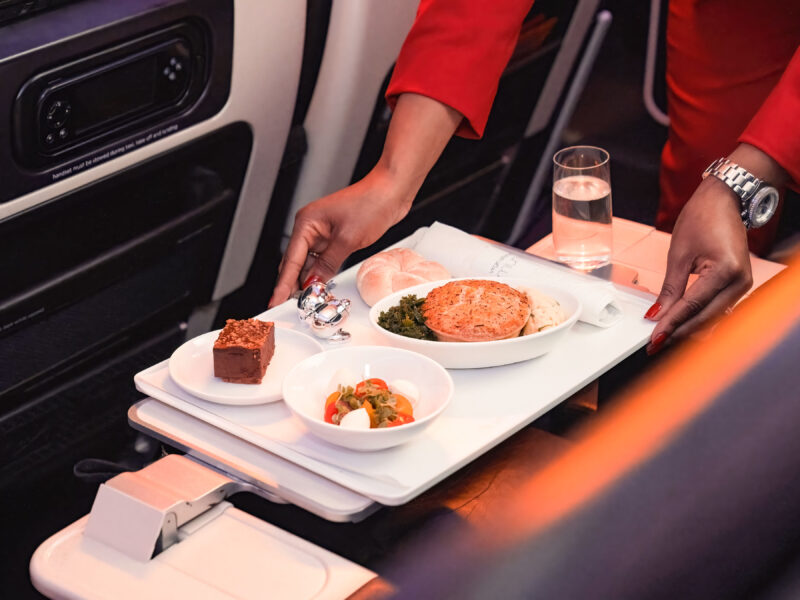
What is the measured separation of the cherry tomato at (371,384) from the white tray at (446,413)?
0.19 ft

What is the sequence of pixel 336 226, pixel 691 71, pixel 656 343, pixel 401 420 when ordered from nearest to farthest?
pixel 401 420
pixel 656 343
pixel 336 226
pixel 691 71

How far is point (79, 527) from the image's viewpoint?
0.89 m

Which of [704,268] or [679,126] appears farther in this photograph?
[679,126]

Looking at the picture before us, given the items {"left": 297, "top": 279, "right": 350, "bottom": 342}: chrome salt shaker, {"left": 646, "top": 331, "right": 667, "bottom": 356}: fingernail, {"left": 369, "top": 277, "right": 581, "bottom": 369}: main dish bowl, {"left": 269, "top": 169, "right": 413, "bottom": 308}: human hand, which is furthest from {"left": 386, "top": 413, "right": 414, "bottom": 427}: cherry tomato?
{"left": 269, "top": 169, "right": 413, "bottom": 308}: human hand

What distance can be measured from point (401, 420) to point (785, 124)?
67 centimetres

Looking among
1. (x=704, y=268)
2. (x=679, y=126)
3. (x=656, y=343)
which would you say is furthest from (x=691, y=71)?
(x=656, y=343)

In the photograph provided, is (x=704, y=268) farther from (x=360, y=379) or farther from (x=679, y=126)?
(x=679, y=126)

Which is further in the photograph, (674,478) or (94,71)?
(94,71)

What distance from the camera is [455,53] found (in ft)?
4.67

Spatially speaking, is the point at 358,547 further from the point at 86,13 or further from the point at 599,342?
the point at 86,13

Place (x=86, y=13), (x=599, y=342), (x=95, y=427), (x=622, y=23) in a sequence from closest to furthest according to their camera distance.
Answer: (x=599, y=342) < (x=86, y=13) < (x=95, y=427) < (x=622, y=23)

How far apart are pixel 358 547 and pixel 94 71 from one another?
0.93 metres

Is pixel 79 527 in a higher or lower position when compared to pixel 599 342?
lower

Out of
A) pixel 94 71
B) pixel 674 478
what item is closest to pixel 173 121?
pixel 94 71
